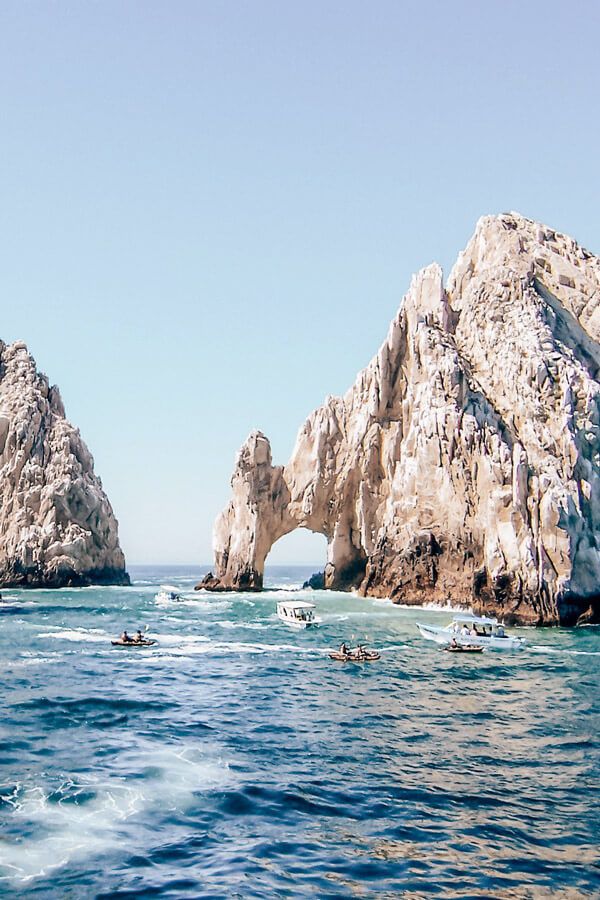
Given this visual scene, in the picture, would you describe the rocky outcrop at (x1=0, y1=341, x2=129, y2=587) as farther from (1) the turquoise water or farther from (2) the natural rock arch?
(1) the turquoise water

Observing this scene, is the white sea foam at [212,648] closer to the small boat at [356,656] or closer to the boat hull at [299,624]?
the small boat at [356,656]

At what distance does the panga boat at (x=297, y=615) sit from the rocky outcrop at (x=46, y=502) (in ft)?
197

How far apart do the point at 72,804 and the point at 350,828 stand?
25.2ft

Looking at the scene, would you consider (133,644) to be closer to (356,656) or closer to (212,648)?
(212,648)

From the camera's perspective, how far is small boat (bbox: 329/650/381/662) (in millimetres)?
44719

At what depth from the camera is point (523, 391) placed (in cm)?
7875

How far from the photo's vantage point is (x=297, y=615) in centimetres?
6425

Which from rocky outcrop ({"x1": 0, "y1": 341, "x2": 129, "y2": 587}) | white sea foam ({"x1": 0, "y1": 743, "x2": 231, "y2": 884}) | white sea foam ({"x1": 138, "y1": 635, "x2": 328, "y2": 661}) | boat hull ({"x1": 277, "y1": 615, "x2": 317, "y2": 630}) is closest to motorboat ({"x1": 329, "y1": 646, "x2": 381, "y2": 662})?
white sea foam ({"x1": 138, "y1": 635, "x2": 328, "y2": 661})

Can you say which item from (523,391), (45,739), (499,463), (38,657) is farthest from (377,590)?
(45,739)

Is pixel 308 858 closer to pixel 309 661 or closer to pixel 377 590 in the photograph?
pixel 309 661

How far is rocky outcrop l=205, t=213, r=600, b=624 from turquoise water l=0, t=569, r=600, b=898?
76.8 ft

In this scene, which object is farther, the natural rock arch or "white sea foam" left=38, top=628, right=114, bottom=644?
the natural rock arch

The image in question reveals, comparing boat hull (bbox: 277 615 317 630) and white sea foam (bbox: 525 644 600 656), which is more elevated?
white sea foam (bbox: 525 644 600 656)

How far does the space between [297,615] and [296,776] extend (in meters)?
41.5
